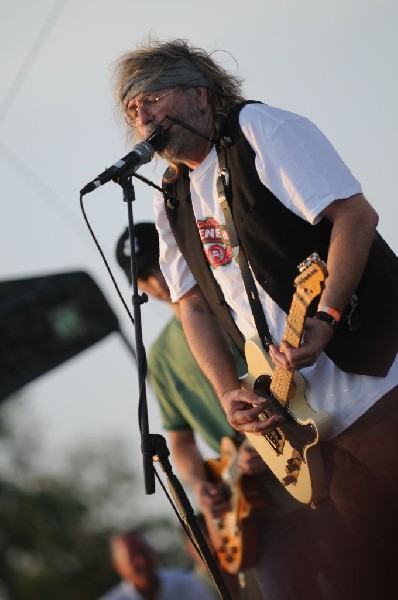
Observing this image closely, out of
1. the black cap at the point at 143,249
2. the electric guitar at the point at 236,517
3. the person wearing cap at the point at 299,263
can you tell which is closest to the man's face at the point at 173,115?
the person wearing cap at the point at 299,263

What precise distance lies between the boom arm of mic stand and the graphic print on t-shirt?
625 millimetres

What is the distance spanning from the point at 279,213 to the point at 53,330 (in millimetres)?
2241

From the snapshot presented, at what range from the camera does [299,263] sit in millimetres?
3484

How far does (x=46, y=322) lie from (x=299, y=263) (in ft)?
7.52

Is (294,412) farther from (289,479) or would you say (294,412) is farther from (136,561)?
(136,561)

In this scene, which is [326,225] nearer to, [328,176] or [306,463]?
[328,176]

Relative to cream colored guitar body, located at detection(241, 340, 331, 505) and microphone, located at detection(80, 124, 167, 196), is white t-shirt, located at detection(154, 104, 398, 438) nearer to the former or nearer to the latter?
cream colored guitar body, located at detection(241, 340, 331, 505)

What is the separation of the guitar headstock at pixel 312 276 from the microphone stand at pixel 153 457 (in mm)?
516

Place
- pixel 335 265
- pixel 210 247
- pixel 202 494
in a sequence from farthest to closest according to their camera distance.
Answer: pixel 202 494
pixel 210 247
pixel 335 265

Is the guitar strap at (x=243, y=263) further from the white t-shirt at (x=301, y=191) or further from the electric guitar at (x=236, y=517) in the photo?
the electric guitar at (x=236, y=517)

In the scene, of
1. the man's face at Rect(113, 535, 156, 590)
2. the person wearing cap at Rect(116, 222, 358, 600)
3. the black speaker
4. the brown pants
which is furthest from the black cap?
the brown pants

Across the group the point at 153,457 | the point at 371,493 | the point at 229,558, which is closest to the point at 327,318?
the point at 371,493

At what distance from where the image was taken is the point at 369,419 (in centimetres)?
343

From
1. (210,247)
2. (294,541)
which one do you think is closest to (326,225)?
(210,247)
